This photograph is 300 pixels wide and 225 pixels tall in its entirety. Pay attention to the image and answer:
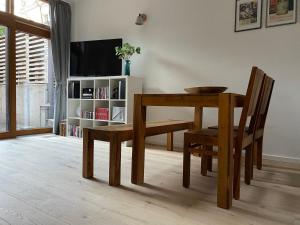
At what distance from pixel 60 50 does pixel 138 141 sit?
10.8ft

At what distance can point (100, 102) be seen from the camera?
13.7 ft

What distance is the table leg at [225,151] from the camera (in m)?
1.59

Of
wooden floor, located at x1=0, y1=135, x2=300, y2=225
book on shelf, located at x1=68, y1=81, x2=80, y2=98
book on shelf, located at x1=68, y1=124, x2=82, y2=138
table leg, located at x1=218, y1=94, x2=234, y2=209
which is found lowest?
wooden floor, located at x1=0, y1=135, x2=300, y2=225

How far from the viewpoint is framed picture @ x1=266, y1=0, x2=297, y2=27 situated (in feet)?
9.41

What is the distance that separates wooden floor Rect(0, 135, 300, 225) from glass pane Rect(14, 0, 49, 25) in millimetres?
2727

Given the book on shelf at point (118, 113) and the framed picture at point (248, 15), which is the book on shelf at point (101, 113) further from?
the framed picture at point (248, 15)

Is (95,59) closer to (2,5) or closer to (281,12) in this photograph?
(2,5)

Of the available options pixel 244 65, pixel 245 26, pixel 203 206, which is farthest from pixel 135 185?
pixel 245 26

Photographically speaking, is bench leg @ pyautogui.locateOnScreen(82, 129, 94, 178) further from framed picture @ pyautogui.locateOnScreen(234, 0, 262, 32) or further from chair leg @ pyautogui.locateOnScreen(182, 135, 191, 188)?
framed picture @ pyautogui.locateOnScreen(234, 0, 262, 32)

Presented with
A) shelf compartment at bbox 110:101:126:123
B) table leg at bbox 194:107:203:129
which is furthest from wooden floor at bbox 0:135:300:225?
shelf compartment at bbox 110:101:126:123

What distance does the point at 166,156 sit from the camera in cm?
304

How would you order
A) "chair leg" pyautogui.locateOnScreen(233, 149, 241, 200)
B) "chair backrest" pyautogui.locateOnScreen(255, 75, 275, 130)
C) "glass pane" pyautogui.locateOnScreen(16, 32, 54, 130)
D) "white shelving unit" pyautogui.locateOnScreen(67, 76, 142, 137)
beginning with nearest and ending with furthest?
"chair leg" pyautogui.locateOnScreen(233, 149, 241, 200), "chair backrest" pyautogui.locateOnScreen(255, 75, 275, 130), "white shelving unit" pyautogui.locateOnScreen(67, 76, 142, 137), "glass pane" pyautogui.locateOnScreen(16, 32, 54, 130)

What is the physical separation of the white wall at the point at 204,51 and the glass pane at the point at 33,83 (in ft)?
3.29

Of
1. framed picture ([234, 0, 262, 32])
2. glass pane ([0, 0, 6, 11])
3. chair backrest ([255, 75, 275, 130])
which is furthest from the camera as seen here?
glass pane ([0, 0, 6, 11])
